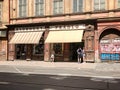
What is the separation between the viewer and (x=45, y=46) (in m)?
32.5

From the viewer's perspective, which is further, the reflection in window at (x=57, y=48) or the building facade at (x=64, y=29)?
the reflection in window at (x=57, y=48)

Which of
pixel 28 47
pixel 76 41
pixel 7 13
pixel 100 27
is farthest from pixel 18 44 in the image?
pixel 100 27

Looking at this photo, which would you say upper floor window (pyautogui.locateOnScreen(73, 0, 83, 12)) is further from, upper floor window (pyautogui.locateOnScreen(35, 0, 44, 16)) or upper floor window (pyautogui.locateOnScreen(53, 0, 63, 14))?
upper floor window (pyautogui.locateOnScreen(35, 0, 44, 16))

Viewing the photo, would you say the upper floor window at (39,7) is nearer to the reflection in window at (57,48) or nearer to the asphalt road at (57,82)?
the reflection in window at (57,48)

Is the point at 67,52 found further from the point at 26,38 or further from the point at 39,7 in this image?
the point at 39,7

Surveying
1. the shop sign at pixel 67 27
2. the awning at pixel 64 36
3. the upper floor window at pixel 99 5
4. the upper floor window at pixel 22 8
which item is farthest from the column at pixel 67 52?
the upper floor window at pixel 22 8

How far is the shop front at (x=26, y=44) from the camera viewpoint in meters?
32.9

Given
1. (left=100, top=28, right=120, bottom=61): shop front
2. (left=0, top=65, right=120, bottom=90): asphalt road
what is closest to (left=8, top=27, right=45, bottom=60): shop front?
(left=100, top=28, right=120, bottom=61): shop front

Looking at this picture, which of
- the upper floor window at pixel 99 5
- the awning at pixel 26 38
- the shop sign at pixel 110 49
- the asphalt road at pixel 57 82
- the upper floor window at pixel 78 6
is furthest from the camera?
the awning at pixel 26 38

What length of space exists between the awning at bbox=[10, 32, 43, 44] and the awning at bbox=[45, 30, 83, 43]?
55.8 inches

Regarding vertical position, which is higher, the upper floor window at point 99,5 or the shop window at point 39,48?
the upper floor window at point 99,5

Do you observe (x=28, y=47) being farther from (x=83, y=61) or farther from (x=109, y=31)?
(x=109, y=31)

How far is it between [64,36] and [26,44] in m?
5.35

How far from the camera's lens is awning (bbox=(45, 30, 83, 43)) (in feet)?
98.5
